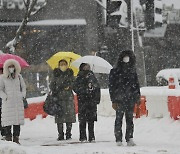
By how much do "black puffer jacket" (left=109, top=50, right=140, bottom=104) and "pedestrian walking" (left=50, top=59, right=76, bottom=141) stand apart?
1612mm

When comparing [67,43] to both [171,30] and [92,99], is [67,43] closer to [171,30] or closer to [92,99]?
[171,30]

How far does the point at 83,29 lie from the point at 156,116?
767 inches

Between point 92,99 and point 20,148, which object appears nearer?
point 20,148

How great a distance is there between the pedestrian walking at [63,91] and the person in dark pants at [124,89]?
1.61 m

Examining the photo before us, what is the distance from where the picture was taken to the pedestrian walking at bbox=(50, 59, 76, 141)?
11156 millimetres

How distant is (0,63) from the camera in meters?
11.8

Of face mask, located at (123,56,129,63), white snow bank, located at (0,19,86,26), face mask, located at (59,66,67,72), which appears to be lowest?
face mask, located at (59,66,67,72)

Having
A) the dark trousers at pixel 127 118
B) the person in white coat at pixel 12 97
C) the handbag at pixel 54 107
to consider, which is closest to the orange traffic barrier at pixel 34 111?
the handbag at pixel 54 107

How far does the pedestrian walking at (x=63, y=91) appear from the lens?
11.2 metres

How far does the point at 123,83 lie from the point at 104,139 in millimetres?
2176

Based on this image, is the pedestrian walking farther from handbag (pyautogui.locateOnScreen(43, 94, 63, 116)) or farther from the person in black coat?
the person in black coat

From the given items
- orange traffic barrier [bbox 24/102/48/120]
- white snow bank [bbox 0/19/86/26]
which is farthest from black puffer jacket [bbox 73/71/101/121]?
white snow bank [bbox 0/19/86/26]

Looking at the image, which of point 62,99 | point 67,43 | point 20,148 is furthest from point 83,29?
point 20,148

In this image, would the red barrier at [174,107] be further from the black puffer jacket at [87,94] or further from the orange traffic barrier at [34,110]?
the orange traffic barrier at [34,110]
